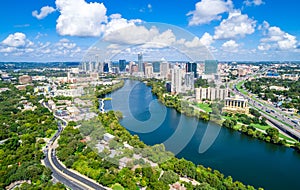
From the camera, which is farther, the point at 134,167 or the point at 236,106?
the point at 236,106

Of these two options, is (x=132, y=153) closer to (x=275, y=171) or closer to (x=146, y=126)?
(x=146, y=126)

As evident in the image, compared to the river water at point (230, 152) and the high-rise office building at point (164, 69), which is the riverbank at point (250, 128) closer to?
the river water at point (230, 152)

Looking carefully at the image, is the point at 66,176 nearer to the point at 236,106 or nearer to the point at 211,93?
the point at 236,106

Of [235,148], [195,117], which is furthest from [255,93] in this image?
[235,148]

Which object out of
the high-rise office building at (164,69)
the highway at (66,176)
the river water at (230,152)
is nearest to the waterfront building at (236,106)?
the river water at (230,152)

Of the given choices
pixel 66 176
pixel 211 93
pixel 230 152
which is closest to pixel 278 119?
pixel 211 93

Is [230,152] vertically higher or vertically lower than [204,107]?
lower
